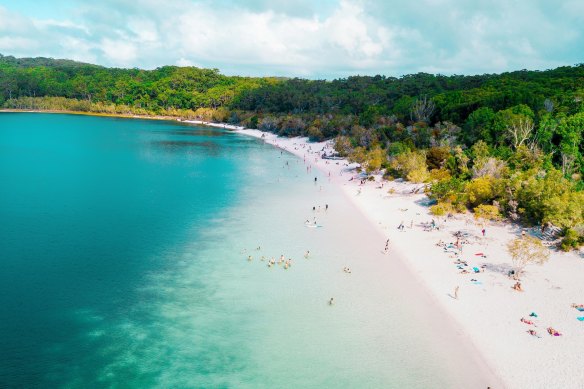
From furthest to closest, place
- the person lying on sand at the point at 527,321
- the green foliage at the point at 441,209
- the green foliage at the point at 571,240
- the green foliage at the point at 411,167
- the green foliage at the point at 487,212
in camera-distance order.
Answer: the green foliage at the point at 411,167 → the green foliage at the point at 441,209 → the green foliage at the point at 487,212 → the green foliage at the point at 571,240 → the person lying on sand at the point at 527,321

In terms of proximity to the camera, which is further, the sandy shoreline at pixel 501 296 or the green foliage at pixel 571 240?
the green foliage at pixel 571 240

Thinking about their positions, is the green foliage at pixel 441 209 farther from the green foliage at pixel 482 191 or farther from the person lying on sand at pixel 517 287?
the person lying on sand at pixel 517 287

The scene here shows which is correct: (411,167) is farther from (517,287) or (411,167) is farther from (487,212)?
(517,287)

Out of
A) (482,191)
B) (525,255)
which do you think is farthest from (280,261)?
(482,191)

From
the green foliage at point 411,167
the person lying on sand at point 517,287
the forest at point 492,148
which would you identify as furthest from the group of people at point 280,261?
the green foliage at point 411,167

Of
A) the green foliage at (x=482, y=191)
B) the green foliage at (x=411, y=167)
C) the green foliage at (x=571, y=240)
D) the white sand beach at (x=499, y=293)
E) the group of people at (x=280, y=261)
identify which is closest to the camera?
the white sand beach at (x=499, y=293)

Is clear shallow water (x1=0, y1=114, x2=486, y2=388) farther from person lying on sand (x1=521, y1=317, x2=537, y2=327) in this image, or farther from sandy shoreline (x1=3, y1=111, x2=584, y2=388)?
person lying on sand (x1=521, y1=317, x2=537, y2=327)

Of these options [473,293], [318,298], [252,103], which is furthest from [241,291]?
[252,103]

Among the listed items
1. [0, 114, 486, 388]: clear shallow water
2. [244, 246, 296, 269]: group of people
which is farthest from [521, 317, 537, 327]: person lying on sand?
[244, 246, 296, 269]: group of people
